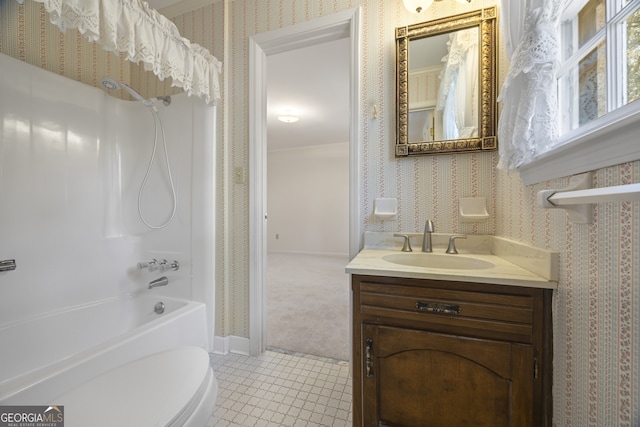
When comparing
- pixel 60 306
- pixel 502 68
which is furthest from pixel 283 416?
pixel 502 68

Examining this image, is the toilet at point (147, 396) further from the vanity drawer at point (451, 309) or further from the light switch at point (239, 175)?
the light switch at point (239, 175)

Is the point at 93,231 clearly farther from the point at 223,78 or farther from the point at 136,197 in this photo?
the point at 223,78

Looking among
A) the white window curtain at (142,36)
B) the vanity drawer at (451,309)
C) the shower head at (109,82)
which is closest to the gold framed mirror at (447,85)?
the vanity drawer at (451,309)

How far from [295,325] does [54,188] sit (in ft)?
6.10

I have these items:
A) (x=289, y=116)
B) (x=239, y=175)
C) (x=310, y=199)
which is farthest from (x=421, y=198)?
(x=310, y=199)

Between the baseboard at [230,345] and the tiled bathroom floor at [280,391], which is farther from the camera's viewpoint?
the baseboard at [230,345]

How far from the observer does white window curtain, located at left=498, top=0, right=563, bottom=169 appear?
29.5 inches

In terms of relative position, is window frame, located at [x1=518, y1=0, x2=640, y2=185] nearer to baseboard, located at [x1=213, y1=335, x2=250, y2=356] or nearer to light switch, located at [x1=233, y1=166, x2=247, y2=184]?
light switch, located at [x1=233, y1=166, x2=247, y2=184]

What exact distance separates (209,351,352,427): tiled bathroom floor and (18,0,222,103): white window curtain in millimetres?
1685

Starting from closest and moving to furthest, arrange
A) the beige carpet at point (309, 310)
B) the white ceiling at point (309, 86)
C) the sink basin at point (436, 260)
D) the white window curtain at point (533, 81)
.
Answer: the white window curtain at point (533, 81), the sink basin at point (436, 260), the beige carpet at point (309, 310), the white ceiling at point (309, 86)

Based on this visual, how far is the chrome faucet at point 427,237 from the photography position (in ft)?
4.18

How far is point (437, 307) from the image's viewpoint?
87 centimetres

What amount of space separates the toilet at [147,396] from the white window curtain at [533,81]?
1299 millimetres

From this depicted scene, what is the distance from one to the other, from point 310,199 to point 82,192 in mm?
4047
